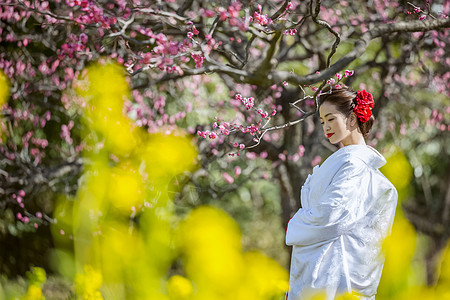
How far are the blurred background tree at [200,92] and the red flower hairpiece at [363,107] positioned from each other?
86cm

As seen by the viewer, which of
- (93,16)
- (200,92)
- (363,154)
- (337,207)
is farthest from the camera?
(200,92)

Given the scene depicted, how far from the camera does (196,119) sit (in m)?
6.64

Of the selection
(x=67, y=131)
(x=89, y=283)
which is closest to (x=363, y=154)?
(x=89, y=283)

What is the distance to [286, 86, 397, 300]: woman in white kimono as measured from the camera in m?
2.33

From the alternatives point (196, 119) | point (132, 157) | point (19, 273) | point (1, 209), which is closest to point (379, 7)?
point (196, 119)

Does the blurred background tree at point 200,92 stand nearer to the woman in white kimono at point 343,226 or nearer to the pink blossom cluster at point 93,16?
the pink blossom cluster at point 93,16

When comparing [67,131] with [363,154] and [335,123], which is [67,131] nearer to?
[335,123]

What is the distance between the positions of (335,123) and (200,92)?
435cm

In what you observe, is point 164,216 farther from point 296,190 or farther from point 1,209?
point 1,209

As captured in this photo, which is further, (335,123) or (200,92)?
(200,92)

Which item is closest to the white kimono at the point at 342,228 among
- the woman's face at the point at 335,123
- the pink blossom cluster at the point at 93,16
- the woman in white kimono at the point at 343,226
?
the woman in white kimono at the point at 343,226

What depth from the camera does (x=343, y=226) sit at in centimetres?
233

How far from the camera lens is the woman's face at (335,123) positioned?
255 centimetres

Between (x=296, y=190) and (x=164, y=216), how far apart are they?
12.6 feet
